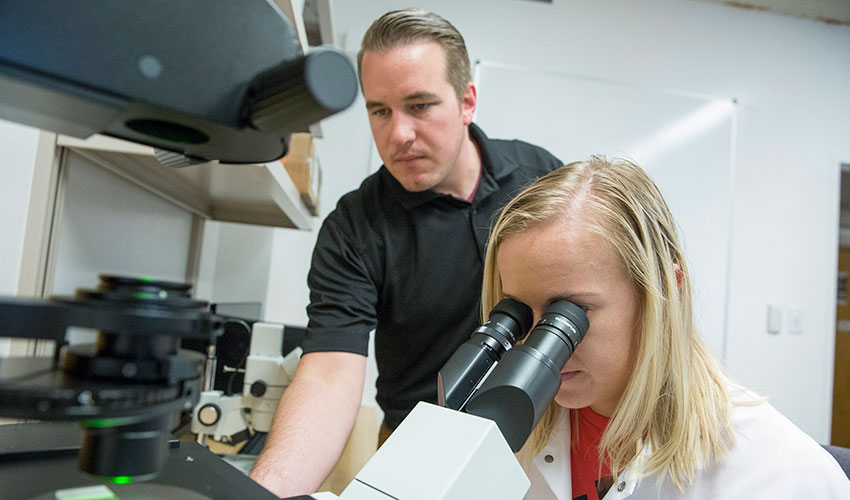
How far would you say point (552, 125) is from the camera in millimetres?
2494

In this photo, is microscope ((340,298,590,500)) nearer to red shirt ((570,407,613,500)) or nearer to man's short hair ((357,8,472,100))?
red shirt ((570,407,613,500))

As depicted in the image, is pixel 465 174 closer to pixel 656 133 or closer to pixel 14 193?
pixel 14 193

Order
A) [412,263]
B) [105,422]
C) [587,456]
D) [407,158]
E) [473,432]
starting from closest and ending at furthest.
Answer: [105,422], [473,432], [587,456], [407,158], [412,263]

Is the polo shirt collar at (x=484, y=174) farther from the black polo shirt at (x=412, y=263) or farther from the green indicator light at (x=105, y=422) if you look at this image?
the green indicator light at (x=105, y=422)

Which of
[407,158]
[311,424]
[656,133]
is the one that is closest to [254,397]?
[311,424]

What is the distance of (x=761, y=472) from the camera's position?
74 cm

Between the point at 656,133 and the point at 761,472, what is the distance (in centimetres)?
210

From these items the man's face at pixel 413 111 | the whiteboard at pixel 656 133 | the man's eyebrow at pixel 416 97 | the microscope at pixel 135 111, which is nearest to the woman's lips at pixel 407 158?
the man's face at pixel 413 111

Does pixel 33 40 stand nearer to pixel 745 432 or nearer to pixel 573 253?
pixel 573 253

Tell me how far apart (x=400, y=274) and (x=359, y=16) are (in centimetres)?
152

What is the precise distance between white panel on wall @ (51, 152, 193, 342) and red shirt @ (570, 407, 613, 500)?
2.36ft

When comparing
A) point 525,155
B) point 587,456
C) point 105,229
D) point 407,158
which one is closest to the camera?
point 587,456

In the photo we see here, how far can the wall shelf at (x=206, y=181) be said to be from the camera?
88 cm

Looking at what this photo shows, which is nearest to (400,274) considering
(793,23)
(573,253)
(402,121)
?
(402,121)
